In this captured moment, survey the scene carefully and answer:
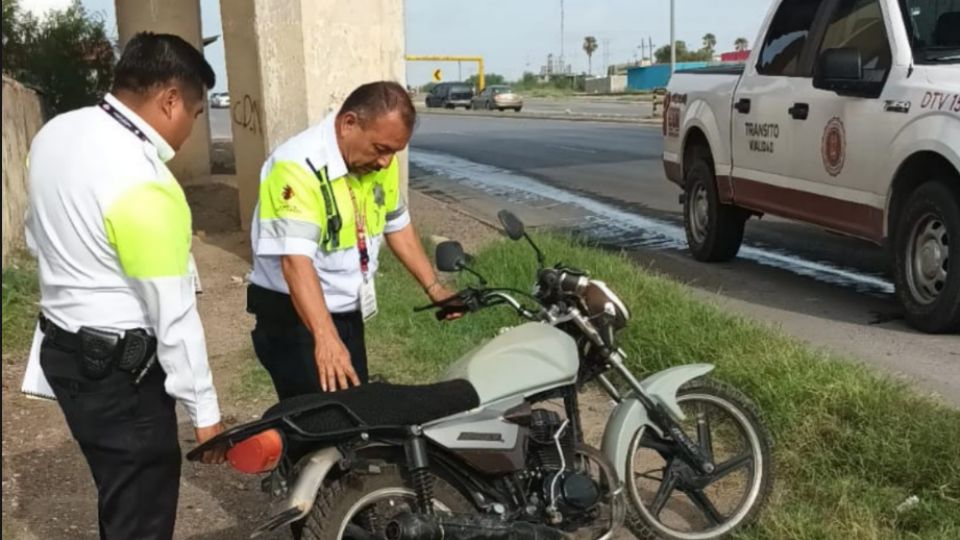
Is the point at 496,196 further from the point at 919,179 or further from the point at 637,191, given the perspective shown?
the point at 919,179

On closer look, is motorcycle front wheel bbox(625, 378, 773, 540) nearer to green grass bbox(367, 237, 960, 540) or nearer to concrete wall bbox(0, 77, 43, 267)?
green grass bbox(367, 237, 960, 540)

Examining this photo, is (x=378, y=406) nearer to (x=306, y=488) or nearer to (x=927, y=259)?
(x=306, y=488)

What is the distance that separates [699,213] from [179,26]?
10.2m

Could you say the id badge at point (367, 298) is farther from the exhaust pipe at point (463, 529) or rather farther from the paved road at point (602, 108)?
the paved road at point (602, 108)

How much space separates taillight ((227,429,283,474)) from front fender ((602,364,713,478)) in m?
1.30

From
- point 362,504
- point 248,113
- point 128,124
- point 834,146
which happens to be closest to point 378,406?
point 362,504

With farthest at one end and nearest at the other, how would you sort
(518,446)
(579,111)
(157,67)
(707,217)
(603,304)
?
(579,111) → (707,217) → (603,304) → (518,446) → (157,67)

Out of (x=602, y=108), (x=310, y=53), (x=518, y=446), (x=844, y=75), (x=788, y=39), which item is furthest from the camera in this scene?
(x=602, y=108)

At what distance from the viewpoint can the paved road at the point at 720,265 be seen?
6.77 metres

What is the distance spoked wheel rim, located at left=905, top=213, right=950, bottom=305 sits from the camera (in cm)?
675

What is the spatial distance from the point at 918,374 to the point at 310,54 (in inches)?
227

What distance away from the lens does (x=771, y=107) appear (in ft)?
27.5

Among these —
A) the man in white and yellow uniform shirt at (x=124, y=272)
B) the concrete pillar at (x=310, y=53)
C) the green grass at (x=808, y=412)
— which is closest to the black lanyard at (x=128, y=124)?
the man in white and yellow uniform shirt at (x=124, y=272)

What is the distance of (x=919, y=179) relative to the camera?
6965 mm
